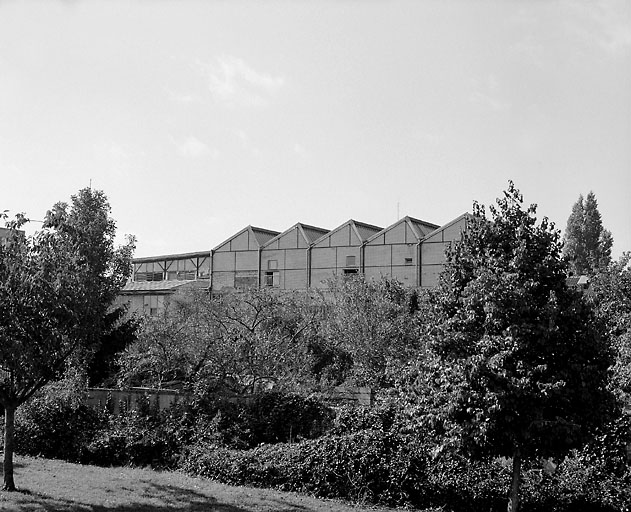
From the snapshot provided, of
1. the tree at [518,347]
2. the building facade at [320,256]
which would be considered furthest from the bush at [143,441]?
the building facade at [320,256]

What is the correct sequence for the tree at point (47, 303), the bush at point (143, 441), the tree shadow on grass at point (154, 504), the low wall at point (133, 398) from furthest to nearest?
the low wall at point (133, 398) → the bush at point (143, 441) → the tree at point (47, 303) → the tree shadow on grass at point (154, 504)

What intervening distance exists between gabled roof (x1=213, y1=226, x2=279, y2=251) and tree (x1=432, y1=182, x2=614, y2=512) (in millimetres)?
36269

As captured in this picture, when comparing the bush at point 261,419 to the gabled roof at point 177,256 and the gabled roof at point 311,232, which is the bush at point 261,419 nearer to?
the gabled roof at point 311,232

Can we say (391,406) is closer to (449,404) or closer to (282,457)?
(282,457)

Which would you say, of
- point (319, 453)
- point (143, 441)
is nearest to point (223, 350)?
point (143, 441)

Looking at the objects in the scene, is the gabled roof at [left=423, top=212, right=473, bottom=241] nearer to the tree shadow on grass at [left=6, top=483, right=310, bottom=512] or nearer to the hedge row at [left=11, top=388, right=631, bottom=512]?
the hedge row at [left=11, top=388, right=631, bottom=512]

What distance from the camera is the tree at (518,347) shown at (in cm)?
1166

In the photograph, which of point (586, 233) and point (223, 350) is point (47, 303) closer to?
point (223, 350)

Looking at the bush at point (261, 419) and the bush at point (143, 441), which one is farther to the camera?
the bush at point (261, 419)

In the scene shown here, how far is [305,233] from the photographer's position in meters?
46.9

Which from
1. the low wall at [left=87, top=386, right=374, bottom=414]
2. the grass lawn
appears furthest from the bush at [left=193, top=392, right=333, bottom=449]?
the grass lawn

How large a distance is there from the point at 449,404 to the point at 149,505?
6.83 meters

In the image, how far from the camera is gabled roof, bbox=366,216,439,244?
4316 cm

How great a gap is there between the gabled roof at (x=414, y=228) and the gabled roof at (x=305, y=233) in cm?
459
